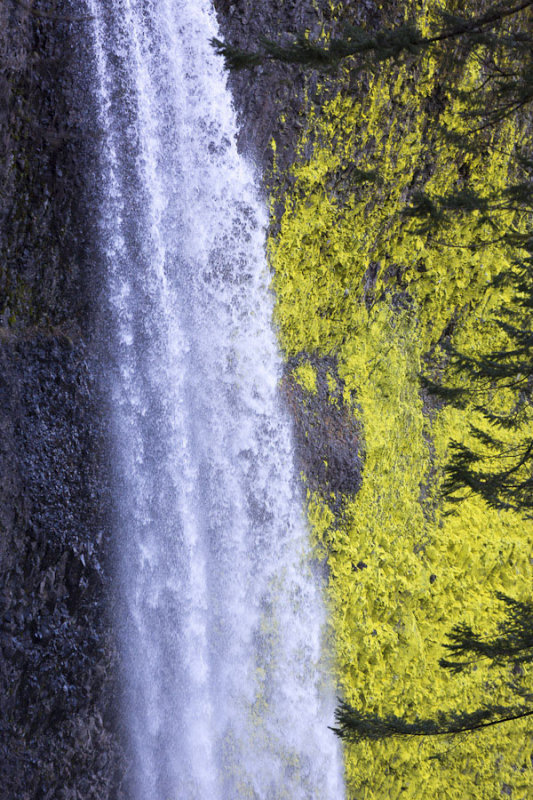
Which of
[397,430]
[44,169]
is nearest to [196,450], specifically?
[44,169]

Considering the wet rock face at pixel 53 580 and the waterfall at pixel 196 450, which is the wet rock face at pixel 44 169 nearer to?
the waterfall at pixel 196 450

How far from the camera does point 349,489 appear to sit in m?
8.38

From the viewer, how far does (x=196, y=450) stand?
270 inches

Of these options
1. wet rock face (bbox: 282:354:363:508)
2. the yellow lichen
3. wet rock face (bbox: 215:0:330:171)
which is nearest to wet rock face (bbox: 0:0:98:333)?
wet rock face (bbox: 215:0:330:171)

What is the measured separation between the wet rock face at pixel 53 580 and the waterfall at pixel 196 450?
25 centimetres

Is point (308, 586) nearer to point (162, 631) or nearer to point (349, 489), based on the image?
point (349, 489)

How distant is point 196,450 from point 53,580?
1.68 meters

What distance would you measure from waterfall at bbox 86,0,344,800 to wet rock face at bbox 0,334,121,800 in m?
0.25

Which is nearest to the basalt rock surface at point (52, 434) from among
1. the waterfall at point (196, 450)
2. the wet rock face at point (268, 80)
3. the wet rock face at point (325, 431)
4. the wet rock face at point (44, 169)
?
the wet rock face at point (44, 169)

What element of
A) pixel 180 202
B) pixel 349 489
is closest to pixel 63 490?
pixel 180 202

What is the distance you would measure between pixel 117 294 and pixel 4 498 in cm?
190

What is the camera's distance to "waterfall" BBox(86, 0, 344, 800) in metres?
6.29

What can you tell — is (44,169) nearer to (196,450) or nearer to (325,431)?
(196,450)

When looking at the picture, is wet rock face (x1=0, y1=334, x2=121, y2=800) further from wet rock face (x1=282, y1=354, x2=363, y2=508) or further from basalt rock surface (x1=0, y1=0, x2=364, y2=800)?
wet rock face (x1=282, y1=354, x2=363, y2=508)
